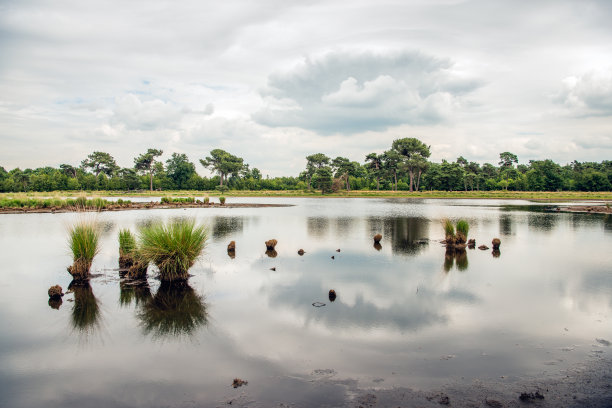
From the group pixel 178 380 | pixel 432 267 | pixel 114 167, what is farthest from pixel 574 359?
pixel 114 167

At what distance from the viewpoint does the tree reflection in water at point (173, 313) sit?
773 centimetres

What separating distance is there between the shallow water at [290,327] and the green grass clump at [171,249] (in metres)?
0.58

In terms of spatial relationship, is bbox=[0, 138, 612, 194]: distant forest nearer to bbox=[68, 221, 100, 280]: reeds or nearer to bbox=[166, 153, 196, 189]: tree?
bbox=[166, 153, 196, 189]: tree

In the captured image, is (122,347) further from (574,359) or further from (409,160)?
(409,160)

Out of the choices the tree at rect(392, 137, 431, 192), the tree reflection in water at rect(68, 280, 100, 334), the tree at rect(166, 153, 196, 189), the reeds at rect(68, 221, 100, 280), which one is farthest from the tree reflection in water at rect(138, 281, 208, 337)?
the tree at rect(166, 153, 196, 189)

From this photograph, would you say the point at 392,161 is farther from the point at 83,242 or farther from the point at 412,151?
the point at 83,242

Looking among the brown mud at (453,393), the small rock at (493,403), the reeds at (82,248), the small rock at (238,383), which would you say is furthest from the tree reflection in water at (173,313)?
the small rock at (493,403)

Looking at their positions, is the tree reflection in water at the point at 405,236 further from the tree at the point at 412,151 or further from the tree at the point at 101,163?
the tree at the point at 101,163

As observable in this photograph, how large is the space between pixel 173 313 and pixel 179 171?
120839 millimetres

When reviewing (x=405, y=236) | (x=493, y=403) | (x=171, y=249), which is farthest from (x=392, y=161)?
(x=493, y=403)

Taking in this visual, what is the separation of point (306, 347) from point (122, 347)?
3.32 m

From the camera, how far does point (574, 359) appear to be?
6.32 metres

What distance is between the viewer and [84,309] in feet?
29.2

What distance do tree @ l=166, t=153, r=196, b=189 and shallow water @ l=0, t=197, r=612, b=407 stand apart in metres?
111
